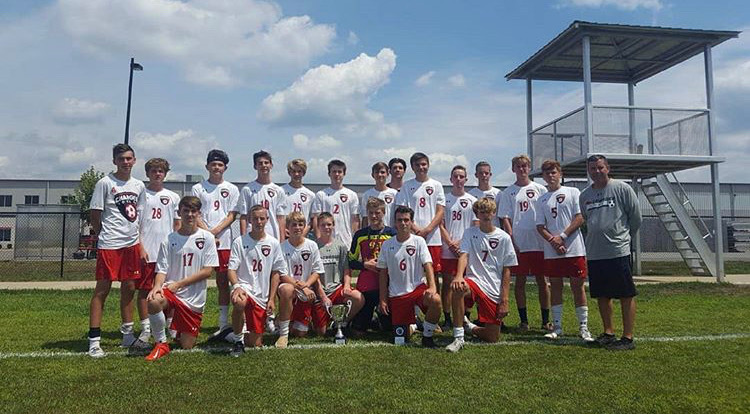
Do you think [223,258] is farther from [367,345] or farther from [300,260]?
[367,345]

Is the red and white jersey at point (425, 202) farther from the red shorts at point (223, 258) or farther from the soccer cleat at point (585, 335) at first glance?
the red shorts at point (223, 258)

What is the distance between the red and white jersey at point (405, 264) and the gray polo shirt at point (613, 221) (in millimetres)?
1766

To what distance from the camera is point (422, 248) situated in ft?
18.6

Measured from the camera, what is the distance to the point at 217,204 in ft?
21.1

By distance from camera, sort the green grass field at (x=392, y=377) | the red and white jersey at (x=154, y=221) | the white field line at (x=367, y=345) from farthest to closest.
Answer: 1. the red and white jersey at (x=154, y=221)
2. the white field line at (x=367, y=345)
3. the green grass field at (x=392, y=377)

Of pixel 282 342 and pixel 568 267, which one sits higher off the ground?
pixel 568 267

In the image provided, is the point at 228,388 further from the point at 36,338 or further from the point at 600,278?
the point at 600,278

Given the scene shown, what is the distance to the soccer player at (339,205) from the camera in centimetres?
699

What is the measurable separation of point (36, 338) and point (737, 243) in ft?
103

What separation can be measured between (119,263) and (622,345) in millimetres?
5059

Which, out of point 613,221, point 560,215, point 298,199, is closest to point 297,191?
point 298,199

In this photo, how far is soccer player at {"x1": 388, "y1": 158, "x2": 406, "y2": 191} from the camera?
7.17 meters

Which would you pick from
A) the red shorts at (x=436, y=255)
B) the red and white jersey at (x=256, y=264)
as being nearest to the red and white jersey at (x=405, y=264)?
the red shorts at (x=436, y=255)

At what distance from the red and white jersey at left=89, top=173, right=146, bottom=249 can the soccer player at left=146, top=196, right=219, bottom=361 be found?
357 millimetres
